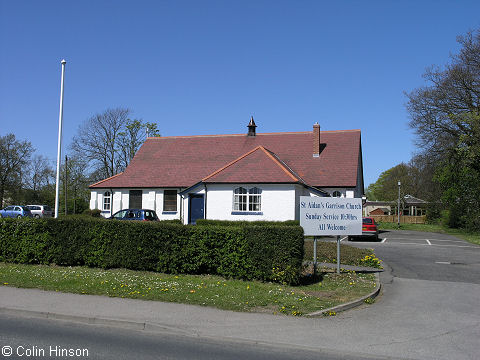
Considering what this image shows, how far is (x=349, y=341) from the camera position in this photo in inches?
270

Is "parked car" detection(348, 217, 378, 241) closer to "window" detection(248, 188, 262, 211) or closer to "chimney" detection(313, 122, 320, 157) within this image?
"window" detection(248, 188, 262, 211)

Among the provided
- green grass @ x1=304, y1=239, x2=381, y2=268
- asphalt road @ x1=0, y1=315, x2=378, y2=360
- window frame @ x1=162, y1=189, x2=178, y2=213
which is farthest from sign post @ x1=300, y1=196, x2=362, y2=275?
window frame @ x1=162, y1=189, x2=178, y2=213

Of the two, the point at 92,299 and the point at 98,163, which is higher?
the point at 98,163

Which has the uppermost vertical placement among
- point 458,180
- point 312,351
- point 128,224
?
point 458,180

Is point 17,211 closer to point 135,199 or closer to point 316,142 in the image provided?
point 135,199

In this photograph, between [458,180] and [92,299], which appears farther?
[458,180]

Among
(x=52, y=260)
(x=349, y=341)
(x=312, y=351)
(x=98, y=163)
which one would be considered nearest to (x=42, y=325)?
(x=312, y=351)

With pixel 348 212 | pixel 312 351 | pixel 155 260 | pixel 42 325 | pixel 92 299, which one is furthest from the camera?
pixel 348 212

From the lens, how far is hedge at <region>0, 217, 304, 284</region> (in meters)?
10.9

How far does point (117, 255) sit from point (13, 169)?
5279cm

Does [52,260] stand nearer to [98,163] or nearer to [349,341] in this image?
[349,341]

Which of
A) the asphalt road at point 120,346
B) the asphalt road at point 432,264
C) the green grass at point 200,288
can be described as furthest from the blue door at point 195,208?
the asphalt road at point 120,346

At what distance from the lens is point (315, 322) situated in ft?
25.9

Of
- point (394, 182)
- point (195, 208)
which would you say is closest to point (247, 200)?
point (195, 208)
